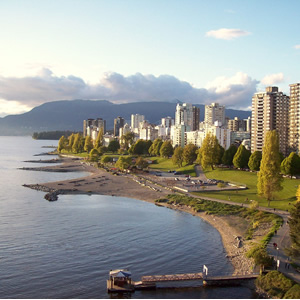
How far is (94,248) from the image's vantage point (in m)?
35.4

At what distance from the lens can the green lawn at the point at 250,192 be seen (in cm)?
5175

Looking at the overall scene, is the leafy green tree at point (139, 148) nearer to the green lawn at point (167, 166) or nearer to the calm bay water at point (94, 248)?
the green lawn at point (167, 166)

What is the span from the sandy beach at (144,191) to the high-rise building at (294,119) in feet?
113

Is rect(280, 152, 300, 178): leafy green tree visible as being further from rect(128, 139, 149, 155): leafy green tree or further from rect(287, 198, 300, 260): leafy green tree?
rect(128, 139, 149, 155): leafy green tree

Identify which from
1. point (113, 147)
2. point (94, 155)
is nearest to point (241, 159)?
point (94, 155)

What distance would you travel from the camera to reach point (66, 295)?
85.1 feet

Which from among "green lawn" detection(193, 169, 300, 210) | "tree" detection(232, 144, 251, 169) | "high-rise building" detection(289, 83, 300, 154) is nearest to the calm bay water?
"green lawn" detection(193, 169, 300, 210)

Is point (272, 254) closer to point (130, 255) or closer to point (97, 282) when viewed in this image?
point (130, 255)

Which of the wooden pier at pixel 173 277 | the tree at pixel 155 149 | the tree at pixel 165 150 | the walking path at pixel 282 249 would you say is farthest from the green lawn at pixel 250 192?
the tree at pixel 155 149

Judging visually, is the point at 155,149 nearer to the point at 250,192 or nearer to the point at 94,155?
the point at 94,155

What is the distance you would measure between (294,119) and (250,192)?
38.1 metres

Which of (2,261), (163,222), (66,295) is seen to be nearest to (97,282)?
(66,295)

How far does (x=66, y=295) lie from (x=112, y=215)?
2364 centimetres

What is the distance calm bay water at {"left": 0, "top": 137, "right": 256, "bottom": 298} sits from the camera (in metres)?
27.1
